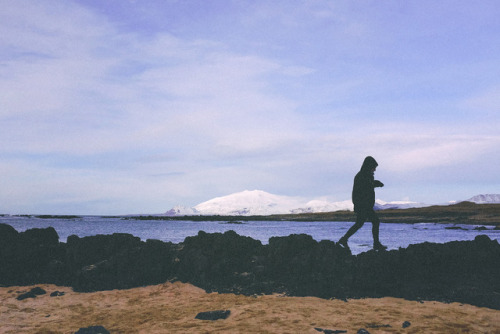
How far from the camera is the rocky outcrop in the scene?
989 centimetres

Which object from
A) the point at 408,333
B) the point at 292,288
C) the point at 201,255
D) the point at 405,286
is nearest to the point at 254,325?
the point at 408,333

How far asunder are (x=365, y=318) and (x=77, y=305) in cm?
714

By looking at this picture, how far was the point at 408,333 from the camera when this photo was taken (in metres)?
6.48

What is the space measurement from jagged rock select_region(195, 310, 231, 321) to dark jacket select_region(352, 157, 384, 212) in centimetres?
492

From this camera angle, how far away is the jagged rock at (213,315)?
7788 millimetres

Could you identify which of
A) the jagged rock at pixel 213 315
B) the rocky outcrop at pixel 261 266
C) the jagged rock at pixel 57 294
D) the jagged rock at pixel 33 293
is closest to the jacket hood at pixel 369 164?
the rocky outcrop at pixel 261 266

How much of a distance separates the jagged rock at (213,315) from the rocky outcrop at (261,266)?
7.95 ft

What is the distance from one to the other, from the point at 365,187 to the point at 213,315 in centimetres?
559

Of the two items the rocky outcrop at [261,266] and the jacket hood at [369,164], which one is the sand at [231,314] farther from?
the jacket hood at [369,164]

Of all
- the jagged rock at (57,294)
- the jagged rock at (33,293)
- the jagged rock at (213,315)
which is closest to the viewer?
the jagged rock at (213,315)

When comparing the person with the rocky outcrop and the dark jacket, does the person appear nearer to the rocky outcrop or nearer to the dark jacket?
the dark jacket

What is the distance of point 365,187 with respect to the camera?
10977 millimetres

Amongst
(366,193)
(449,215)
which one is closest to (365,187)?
(366,193)

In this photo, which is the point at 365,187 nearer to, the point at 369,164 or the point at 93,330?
the point at 369,164
